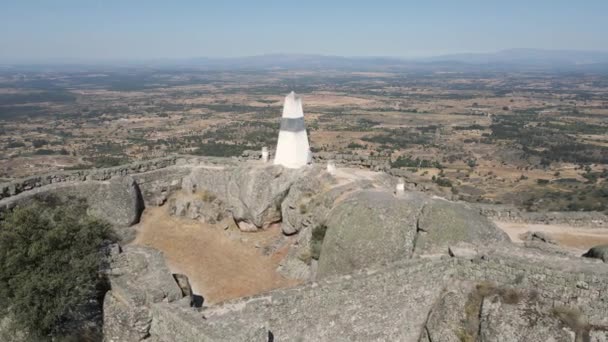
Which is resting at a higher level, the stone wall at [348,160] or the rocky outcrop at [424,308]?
the stone wall at [348,160]

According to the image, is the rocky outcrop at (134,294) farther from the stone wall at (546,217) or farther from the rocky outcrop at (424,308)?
the stone wall at (546,217)

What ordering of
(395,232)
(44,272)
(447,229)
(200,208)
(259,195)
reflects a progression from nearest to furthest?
(44,272)
(447,229)
(395,232)
(259,195)
(200,208)

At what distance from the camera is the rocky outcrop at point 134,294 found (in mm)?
12836

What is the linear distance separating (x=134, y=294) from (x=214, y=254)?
818 centimetres

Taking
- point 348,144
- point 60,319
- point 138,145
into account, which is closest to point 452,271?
point 60,319

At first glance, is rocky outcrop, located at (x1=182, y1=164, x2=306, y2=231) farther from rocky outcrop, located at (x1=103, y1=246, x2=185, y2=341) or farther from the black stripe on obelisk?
rocky outcrop, located at (x1=103, y1=246, x2=185, y2=341)

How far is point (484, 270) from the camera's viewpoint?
14.2 meters

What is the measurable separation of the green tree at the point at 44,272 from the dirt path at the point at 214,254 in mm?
5272

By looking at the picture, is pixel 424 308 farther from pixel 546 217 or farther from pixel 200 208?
pixel 200 208

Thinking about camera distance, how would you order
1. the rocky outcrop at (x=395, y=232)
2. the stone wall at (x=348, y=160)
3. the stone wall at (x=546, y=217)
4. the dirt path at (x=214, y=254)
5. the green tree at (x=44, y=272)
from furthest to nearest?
the stone wall at (x=348, y=160), the stone wall at (x=546, y=217), the dirt path at (x=214, y=254), the rocky outcrop at (x=395, y=232), the green tree at (x=44, y=272)

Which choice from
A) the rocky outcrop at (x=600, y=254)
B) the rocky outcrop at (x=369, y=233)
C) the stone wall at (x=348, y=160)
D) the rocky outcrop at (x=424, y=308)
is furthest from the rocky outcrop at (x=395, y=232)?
the stone wall at (x=348, y=160)

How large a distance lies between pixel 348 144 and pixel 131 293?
242 ft

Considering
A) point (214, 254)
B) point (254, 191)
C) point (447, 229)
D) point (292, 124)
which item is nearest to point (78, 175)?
point (214, 254)

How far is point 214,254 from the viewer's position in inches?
846
